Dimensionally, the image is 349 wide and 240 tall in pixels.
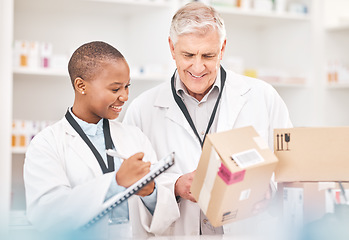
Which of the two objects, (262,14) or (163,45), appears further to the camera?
(262,14)

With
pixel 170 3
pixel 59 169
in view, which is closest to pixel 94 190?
pixel 59 169

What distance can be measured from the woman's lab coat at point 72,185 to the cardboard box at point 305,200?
1.23 feet

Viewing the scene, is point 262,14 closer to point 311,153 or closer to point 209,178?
point 311,153

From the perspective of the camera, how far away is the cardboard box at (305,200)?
65.3 inches

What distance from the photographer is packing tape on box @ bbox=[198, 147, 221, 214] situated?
1410 millimetres

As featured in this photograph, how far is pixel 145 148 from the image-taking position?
176cm

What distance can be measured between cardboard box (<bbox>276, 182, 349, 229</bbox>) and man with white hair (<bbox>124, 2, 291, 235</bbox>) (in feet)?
1.01

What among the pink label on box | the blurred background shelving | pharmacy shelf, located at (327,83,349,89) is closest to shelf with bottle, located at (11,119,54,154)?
the blurred background shelving

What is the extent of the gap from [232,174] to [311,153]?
40 cm

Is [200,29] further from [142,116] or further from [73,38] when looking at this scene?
[73,38]

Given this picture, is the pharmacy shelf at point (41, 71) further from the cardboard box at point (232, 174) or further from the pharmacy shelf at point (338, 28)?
the pharmacy shelf at point (338, 28)

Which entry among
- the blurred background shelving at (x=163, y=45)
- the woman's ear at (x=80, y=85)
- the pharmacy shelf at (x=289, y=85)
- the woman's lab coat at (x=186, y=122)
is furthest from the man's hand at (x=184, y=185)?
the pharmacy shelf at (x=289, y=85)

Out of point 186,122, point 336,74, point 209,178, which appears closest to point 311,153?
point 209,178

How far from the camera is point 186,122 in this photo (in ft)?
6.37
